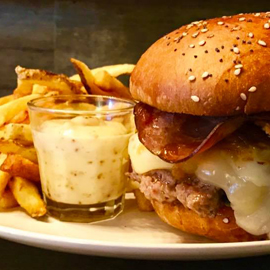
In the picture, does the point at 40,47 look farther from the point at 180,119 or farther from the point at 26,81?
the point at 180,119

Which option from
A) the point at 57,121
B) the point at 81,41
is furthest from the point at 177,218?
the point at 81,41

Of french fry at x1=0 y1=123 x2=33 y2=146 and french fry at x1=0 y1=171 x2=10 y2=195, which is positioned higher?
french fry at x1=0 y1=123 x2=33 y2=146

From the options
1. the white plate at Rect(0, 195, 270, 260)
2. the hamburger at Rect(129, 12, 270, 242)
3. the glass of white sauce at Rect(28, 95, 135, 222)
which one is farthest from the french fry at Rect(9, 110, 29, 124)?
the hamburger at Rect(129, 12, 270, 242)

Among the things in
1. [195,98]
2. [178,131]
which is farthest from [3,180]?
[195,98]

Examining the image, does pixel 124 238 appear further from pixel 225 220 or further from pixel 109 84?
pixel 109 84

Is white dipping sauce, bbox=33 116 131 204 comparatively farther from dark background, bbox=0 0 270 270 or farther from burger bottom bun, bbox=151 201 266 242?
dark background, bbox=0 0 270 270

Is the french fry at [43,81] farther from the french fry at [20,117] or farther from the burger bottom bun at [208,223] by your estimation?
the burger bottom bun at [208,223]
